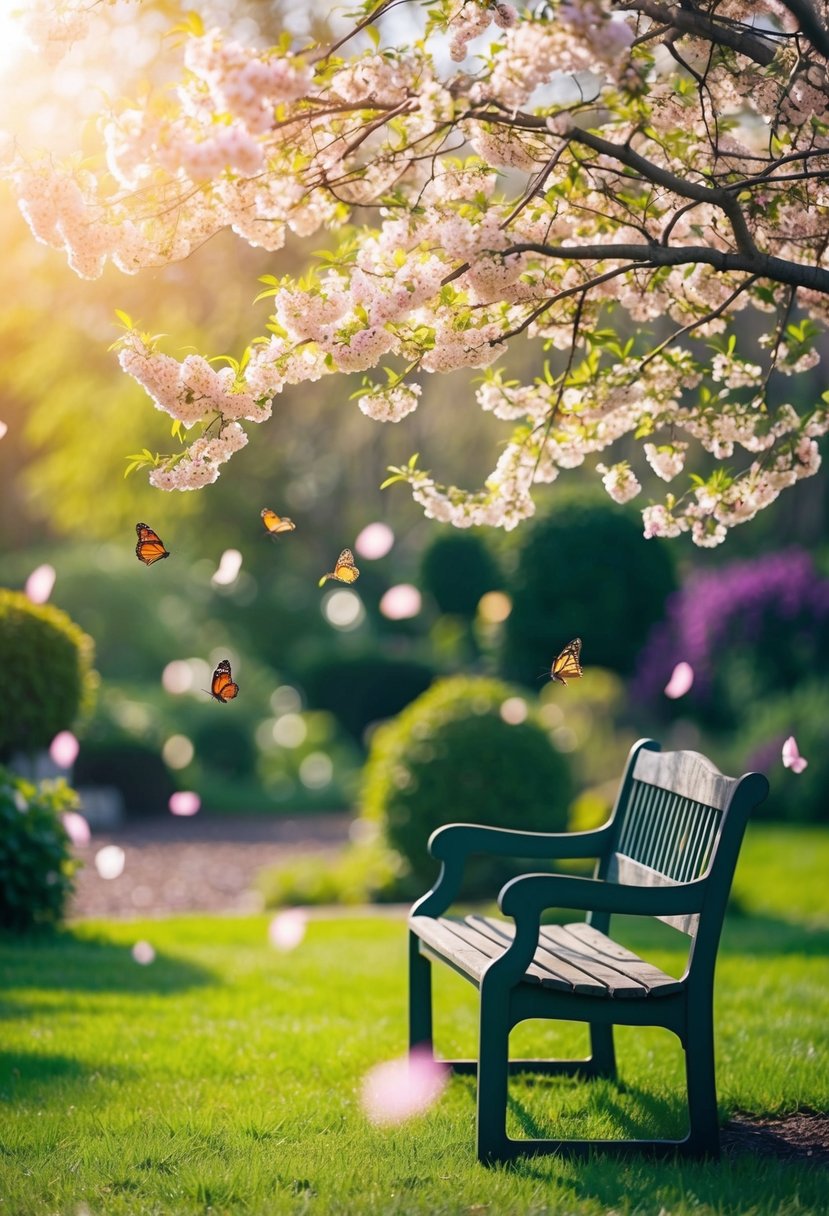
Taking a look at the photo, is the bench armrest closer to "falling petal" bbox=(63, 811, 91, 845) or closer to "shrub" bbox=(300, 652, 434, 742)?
"falling petal" bbox=(63, 811, 91, 845)

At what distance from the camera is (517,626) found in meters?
10.9

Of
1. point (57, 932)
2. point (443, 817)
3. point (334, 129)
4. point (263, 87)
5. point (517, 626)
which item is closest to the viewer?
point (263, 87)

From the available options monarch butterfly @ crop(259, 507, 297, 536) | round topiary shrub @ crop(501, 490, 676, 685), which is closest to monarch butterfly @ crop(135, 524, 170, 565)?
monarch butterfly @ crop(259, 507, 297, 536)

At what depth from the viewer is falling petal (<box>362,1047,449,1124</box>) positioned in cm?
404

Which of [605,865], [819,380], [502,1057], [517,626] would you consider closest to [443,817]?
[517,626]

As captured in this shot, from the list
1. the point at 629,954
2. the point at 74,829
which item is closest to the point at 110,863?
the point at 74,829

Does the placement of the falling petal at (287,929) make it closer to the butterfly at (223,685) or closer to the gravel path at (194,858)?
the gravel path at (194,858)

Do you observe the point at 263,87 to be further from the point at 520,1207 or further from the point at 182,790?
the point at 182,790

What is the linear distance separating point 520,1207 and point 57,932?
196 inches

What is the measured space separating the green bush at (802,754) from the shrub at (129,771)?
6.16 meters

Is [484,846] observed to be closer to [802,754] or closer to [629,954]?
[629,954]

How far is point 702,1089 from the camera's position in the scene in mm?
3572

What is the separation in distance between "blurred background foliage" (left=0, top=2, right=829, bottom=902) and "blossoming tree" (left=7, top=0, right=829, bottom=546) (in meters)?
0.89

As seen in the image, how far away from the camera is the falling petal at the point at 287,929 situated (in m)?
7.83
